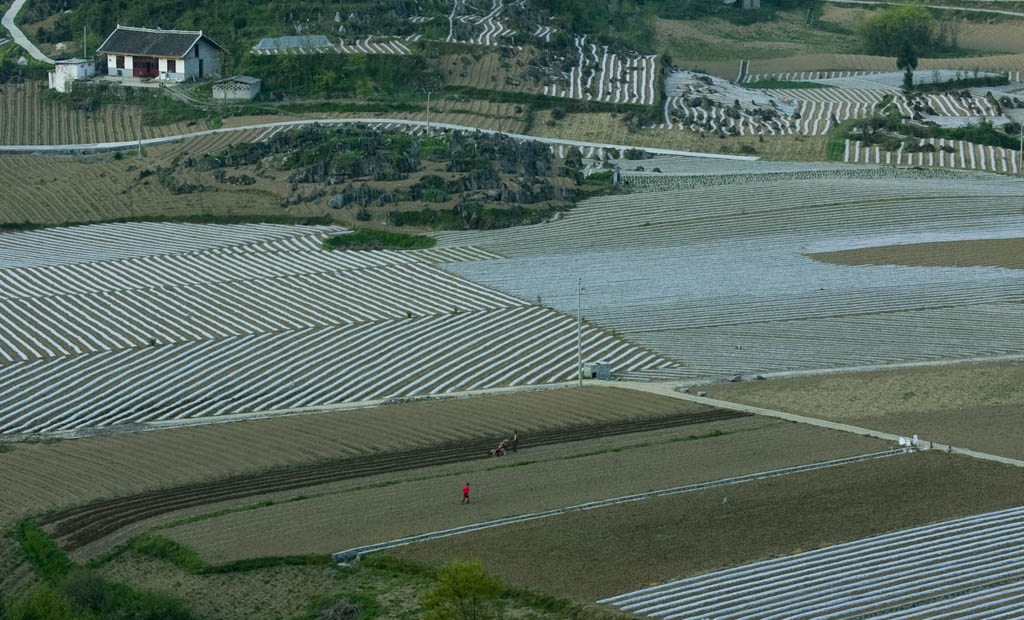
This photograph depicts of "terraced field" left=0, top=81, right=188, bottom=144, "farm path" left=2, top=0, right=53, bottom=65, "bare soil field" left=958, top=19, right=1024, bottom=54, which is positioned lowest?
Result: "terraced field" left=0, top=81, right=188, bottom=144

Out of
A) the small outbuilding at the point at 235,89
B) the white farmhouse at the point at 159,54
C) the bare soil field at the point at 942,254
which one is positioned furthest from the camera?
the white farmhouse at the point at 159,54

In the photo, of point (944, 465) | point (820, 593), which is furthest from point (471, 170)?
point (820, 593)

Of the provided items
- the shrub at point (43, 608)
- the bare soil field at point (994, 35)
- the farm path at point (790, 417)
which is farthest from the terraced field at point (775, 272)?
the bare soil field at point (994, 35)

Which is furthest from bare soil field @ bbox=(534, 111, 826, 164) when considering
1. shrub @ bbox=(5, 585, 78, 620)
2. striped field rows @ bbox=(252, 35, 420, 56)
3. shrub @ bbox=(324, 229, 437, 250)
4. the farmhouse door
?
shrub @ bbox=(5, 585, 78, 620)

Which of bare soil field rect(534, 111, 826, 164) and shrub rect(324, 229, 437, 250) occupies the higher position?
bare soil field rect(534, 111, 826, 164)

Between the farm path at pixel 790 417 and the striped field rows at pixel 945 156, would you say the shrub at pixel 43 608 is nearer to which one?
the farm path at pixel 790 417

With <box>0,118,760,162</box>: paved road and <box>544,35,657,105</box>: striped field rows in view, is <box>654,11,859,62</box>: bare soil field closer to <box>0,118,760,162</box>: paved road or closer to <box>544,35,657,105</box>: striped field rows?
<box>544,35,657,105</box>: striped field rows
